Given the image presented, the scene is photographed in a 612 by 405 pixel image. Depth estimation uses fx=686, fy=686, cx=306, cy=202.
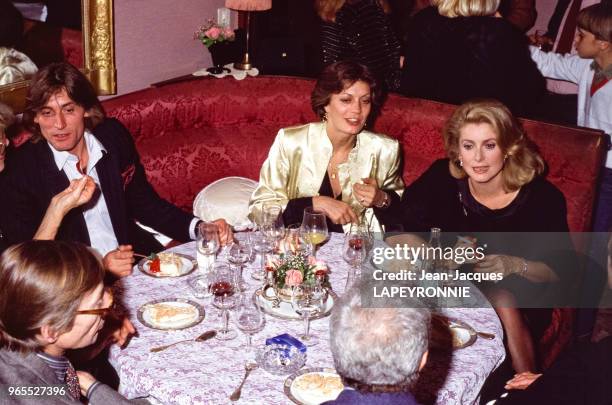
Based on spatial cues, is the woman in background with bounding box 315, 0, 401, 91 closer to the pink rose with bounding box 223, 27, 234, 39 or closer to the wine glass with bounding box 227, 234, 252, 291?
the pink rose with bounding box 223, 27, 234, 39

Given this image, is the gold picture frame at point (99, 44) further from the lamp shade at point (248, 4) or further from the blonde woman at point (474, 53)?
the blonde woman at point (474, 53)

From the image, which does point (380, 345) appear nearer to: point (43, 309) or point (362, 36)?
point (43, 309)

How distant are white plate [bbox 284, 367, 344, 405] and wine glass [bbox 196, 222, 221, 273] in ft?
2.61

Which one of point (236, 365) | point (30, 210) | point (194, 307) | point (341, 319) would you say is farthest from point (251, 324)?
point (30, 210)

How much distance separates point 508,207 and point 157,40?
2771mm

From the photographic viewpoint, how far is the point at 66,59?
424 centimetres

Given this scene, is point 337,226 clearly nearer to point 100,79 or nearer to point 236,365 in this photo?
point 236,365

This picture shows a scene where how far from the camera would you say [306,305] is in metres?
2.37

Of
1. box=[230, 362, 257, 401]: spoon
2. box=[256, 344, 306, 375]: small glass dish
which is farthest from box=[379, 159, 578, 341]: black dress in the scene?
box=[230, 362, 257, 401]: spoon

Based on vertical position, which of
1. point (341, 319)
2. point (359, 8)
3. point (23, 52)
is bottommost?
point (341, 319)

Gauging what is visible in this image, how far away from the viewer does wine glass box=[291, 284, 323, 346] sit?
2.36m

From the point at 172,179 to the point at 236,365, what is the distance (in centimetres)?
248

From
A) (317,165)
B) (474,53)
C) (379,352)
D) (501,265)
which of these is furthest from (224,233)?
(474,53)

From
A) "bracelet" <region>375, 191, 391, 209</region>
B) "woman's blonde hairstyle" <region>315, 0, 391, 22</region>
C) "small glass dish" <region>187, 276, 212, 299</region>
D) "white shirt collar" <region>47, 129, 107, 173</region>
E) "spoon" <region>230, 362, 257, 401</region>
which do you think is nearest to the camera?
"spoon" <region>230, 362, 257, 401</region>
